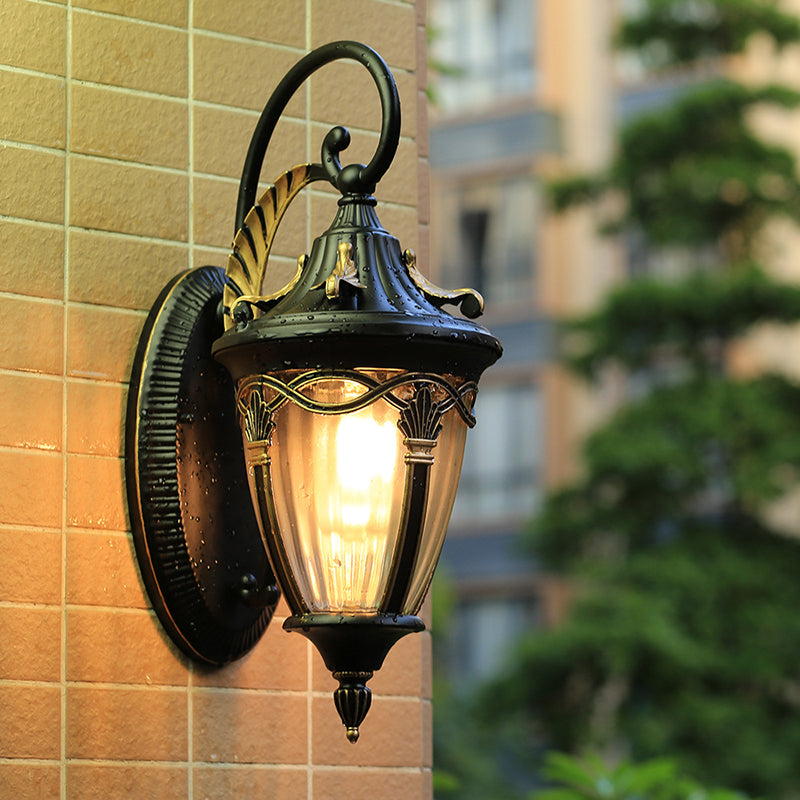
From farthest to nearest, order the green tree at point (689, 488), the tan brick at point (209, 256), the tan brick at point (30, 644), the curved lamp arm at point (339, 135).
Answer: the green tree at point (689, 488), the tan brick at point (209, 256), the tan brick at point (30, 644), the curved lamp arm at point (339, 135)

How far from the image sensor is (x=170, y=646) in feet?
8.71

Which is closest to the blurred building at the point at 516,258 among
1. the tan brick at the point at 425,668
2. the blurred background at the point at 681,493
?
the blurred background at the point at 681,493

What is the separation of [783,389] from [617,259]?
289 inches

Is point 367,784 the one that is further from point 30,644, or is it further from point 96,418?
point 96,418

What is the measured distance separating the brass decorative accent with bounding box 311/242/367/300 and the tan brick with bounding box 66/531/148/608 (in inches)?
23.0

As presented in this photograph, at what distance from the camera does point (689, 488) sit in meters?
13.9

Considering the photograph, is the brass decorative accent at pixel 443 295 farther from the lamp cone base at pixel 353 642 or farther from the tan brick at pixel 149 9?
the tan brick at pixel 149 9

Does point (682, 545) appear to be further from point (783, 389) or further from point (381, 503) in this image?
point (381, 503)

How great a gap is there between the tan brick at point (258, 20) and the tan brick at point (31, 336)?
62 centimetres

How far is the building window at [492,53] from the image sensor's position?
22.0 m

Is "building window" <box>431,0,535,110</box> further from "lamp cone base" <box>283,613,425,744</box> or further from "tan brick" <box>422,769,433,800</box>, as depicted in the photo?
"lamp cone base" <box>283,613,425,744</box>

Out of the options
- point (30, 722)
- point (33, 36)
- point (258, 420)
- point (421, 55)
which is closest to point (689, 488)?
point (421, 55)

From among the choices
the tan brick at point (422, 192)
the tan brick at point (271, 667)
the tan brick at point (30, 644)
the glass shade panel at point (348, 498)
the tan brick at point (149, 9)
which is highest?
the tan brick at point (149, 9)

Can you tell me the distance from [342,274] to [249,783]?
93 centimetres
